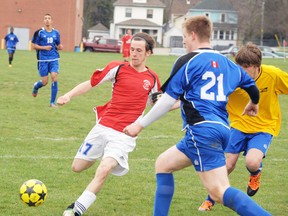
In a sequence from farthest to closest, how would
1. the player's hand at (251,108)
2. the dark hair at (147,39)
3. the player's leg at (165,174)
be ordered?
Answer: the dark hair at (147,39) < the player's hand at (251,108) < the player's leg at (165,174)

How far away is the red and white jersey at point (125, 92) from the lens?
638cm

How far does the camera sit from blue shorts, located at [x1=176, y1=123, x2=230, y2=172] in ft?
16.3

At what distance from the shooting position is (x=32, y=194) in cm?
611

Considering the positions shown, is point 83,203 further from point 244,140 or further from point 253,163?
point 244,140

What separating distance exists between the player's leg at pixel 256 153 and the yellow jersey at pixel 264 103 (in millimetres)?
85

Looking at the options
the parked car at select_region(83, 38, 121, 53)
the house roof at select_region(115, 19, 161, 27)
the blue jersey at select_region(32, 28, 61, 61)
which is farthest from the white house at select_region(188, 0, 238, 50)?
the blue jersey at select_region(32, 28, 61, 61)

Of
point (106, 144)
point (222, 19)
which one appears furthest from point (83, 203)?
point (222, 19)

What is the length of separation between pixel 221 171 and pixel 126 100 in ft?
5.73

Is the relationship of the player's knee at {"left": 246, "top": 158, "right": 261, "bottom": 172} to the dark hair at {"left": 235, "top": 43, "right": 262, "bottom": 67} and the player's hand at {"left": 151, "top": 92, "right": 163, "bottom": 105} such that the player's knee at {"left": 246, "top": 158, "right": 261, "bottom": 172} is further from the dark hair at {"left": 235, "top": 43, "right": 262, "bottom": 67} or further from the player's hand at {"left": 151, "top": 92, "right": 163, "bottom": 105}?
the player's hand at {"left": 151, "top": 92, "right": 163, "bottom": 105}

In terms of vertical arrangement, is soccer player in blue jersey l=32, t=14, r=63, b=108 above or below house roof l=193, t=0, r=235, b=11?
below

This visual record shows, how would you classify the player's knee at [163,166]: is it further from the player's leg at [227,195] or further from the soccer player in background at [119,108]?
the soccer player in background at [119,108]

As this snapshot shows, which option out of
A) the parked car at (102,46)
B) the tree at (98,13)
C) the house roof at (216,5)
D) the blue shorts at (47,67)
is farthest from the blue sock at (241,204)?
the house roof at (216,5)

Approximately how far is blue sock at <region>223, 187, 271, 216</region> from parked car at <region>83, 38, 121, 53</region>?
53.2 metres

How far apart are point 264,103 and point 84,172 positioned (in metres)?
2.72
